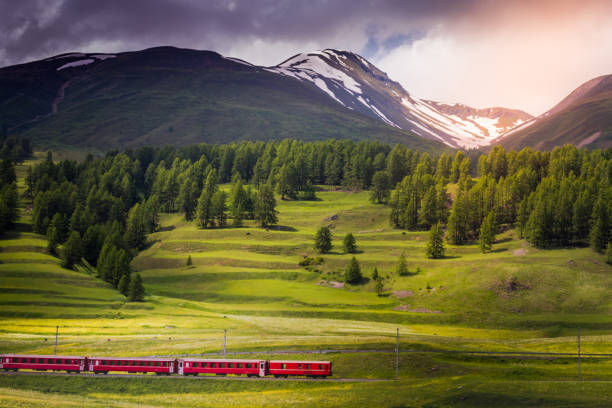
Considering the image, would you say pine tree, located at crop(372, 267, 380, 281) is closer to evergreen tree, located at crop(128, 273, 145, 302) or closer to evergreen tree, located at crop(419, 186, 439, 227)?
evergreen tree, located at crop(419, 186, 439, 227)

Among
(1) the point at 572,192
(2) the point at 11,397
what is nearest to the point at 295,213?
(1) the point at 572,192

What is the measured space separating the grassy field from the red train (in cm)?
205

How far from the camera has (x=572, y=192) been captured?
5748 inches

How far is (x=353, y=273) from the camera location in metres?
134

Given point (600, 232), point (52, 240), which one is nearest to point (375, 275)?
point (600, 232)

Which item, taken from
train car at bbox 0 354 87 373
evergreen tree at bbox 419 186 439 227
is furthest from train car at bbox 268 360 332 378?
evergreen tree at bbox 419 186 439 227

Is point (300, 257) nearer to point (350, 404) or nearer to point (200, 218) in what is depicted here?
point (200, 218)

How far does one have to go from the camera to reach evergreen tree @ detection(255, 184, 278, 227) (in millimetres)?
180500

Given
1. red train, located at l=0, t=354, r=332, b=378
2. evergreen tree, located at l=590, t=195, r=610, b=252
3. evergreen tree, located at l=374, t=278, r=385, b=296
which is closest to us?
red train, located at l=0, t=354, r=332, b=378

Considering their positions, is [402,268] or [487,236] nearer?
[402,268]

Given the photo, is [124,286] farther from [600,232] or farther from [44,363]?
[600,232]

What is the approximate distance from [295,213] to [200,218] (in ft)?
123

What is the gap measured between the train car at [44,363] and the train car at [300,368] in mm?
24425

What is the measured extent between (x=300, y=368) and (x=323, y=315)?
48.7m
